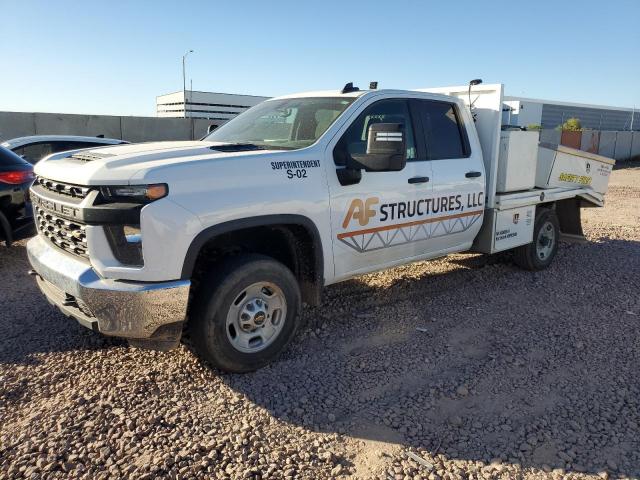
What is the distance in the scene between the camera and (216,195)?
328cm

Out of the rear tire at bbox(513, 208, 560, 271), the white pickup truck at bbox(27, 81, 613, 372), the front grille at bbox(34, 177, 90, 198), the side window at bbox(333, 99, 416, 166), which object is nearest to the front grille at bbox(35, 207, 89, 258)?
the white pickup truck at bbox(27, 81, 613, 372)

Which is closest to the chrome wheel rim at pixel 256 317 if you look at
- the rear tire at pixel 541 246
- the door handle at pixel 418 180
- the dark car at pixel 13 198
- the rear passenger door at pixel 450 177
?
the door handle at pixel 418 180

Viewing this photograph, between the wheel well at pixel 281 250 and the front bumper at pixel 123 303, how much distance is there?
1.37ft

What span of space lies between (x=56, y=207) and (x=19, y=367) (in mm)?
1229

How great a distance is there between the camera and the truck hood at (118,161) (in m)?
3.09

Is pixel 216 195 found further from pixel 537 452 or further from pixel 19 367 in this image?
pixel 537 452

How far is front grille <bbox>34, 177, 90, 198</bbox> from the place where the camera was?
3.21m

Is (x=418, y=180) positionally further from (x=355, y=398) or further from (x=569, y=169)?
(x=569, y=169)

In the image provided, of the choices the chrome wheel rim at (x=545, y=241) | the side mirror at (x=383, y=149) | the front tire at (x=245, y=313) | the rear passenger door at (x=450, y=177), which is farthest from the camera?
the chrome wheel rim at (x=545, y=241)

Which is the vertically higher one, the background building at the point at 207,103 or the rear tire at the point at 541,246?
the background building at the point at 207,103

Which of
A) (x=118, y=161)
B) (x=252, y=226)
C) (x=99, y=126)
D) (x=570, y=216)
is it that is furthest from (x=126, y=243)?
(x=99, y=126)

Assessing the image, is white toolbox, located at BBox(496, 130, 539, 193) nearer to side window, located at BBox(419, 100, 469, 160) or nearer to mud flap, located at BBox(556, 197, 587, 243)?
side window, located at BBox(419, 100, 469, 160)

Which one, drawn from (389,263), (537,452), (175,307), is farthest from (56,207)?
(537,452)

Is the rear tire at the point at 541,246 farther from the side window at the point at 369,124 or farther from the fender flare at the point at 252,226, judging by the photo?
the fender flare at the point at 252,226
